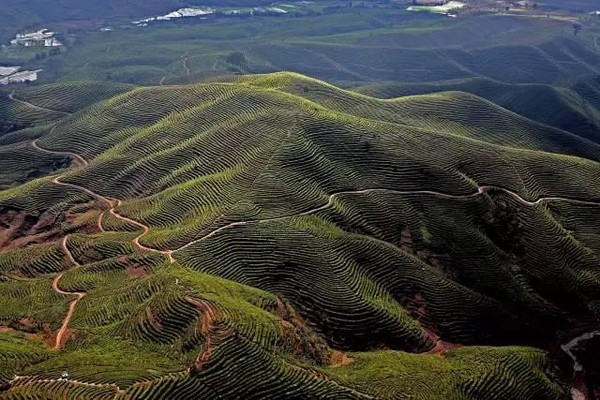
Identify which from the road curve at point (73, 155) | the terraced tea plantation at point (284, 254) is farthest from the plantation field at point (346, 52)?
the terraced tea plantation at point (284, 254)

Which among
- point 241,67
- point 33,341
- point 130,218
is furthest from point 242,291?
point 241,67

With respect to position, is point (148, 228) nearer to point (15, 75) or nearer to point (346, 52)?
point (15, 75)

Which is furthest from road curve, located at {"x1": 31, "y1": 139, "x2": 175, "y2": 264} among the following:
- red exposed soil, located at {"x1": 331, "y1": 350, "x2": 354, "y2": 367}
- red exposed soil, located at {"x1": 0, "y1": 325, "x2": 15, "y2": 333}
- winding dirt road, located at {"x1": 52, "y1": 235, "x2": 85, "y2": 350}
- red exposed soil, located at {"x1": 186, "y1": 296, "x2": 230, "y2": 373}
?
red exposed soil, located at {"x1": 331, "y1": 350, "x2": 354, "y2": 367}

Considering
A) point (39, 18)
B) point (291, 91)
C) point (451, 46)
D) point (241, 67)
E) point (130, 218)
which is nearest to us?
point (130, 218)

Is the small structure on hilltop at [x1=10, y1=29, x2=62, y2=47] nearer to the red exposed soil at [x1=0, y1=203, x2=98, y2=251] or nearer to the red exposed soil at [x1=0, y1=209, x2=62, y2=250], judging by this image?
the red exposed soil at [x1=0, y1=209, x2=62, y2=250]

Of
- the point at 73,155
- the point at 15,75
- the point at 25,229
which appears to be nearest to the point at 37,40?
the point at 15,75

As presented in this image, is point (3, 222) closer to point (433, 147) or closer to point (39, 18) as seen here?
point (433, 147)

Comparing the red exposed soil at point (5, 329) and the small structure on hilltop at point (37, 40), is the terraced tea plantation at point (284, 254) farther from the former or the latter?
the small structure on hilltop at point (37, 40)
